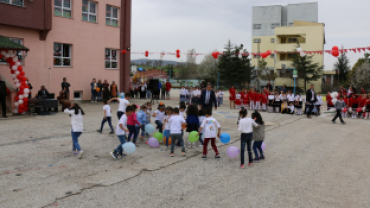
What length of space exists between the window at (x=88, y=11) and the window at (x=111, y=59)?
2.70 m

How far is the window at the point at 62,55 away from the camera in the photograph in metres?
22.6

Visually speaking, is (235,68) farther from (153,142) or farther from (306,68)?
(153,142)

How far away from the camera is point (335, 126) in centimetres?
1630

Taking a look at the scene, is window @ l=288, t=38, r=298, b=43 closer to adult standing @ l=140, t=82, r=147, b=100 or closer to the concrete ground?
adult standing @ l=140, t=82, r=147, b=100

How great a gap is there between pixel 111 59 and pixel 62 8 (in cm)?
558

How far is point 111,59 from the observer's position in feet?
87.9

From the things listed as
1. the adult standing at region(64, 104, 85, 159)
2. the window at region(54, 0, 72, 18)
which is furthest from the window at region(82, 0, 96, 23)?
the adult standing at region(64, 104, 85, 159)

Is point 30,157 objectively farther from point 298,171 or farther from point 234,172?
point 298,171

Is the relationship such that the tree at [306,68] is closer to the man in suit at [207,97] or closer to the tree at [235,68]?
the tree at [235,68]

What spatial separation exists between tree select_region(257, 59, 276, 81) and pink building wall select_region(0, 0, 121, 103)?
3554cm

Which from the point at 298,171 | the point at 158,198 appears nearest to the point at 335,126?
the point at 298,171

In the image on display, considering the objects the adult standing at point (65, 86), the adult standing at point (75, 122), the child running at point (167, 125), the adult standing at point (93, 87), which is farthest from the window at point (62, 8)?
the child running at point (167, 125)

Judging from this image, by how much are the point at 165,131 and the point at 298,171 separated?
435 cm

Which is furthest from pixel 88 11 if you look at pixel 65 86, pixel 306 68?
pixel 306 68
